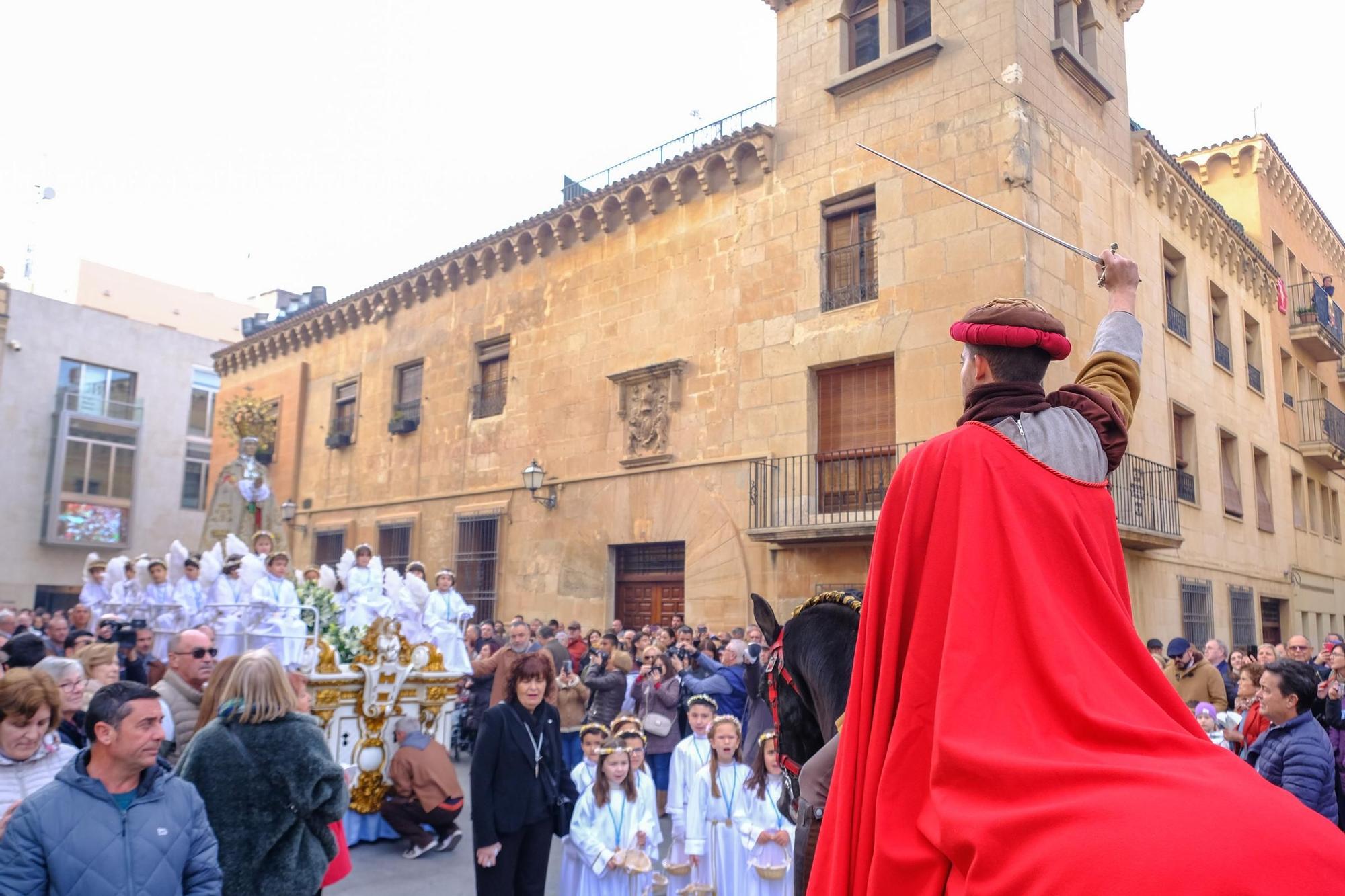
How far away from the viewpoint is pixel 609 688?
11070 mm

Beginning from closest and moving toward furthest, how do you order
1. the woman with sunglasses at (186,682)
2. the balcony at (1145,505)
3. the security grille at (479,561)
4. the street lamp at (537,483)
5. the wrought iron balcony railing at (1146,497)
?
the woman with sunglasses at (186,682) → the balcony at (1145,505) → the wrought iron balcony railing at (1146,497) → the street lamp at (537,483) → the security grille at (479,561)

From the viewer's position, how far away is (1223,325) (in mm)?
20078

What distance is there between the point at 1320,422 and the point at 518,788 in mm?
24546

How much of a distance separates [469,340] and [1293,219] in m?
21.1

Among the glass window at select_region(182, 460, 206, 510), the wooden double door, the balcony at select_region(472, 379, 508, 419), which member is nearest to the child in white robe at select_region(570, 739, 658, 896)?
the wooden double door

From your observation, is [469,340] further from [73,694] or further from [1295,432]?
[1295,432]

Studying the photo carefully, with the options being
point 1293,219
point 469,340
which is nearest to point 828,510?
point 469,340

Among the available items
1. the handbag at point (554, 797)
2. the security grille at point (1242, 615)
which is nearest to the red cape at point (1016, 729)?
the handbag at point (554, 797)

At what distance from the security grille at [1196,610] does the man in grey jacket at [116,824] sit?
1574cm

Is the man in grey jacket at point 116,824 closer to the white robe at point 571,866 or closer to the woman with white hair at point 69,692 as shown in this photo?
the woman with white hair at point 69,692

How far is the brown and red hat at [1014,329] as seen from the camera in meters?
2.07

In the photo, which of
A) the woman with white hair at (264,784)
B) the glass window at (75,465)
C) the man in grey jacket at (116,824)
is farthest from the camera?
the glass window at (75,465)

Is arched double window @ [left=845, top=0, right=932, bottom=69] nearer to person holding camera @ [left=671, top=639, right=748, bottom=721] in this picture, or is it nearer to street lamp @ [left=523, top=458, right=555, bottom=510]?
street lamp @ [left=523, top=458, right=555, bottom=510]

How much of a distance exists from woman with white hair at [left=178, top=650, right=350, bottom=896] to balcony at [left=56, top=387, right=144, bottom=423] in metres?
36.0
